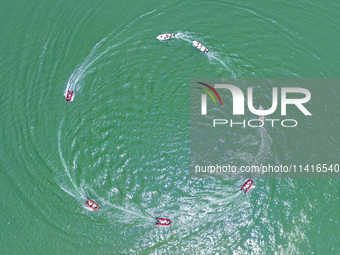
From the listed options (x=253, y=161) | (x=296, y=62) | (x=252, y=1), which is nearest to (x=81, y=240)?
(x=253, y=161)

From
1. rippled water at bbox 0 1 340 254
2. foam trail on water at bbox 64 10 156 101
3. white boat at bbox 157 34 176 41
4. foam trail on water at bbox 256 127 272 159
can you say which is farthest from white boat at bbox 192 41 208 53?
foam trail on water at bbox 256 127 272 159

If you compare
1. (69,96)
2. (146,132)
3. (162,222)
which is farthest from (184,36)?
(162,222)

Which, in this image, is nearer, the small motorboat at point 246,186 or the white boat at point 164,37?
the small motorboat at point 246,186

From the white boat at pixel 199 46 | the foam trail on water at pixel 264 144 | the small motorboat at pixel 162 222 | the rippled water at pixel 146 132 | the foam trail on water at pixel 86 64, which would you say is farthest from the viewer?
the white boat at pixel 199 46

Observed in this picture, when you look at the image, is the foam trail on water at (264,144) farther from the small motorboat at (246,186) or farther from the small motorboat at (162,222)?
the small motorboat at (162,222)

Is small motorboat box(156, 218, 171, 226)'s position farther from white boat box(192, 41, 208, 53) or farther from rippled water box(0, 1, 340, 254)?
white boat box(192, 41, 208, 53)

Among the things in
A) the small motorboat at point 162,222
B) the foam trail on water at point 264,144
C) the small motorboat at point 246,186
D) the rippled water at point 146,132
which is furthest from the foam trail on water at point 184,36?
the small motorboat at point 162,222

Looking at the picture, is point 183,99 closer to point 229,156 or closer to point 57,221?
point 229,156

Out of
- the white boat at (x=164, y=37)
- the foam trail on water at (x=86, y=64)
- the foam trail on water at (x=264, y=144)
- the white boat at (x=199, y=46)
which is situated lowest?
the foam trail on water at (x=264, y=144)
